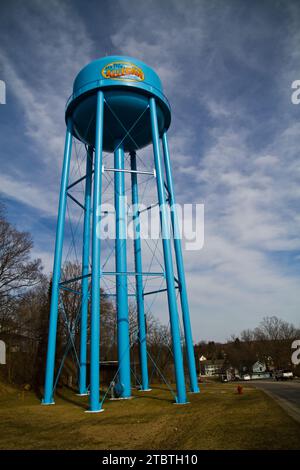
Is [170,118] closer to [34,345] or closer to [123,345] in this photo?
[123,345]

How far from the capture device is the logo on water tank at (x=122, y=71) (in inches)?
547

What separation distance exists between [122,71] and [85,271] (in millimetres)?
8701

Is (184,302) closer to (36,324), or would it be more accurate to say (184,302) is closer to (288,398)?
(288,398)

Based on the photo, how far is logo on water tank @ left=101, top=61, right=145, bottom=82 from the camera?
45.5 ft

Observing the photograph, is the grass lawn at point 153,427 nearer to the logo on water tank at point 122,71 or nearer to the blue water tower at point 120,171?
the blue water tower at point 120,171

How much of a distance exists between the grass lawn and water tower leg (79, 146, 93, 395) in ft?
10.3

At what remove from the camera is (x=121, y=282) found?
14391 millimetres

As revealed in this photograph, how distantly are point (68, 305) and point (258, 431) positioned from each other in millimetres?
22676

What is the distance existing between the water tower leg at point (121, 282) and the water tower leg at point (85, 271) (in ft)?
4.91

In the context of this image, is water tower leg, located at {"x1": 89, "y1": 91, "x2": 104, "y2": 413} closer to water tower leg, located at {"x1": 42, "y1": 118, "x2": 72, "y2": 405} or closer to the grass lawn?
the grass lawn

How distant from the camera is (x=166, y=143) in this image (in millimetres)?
15773

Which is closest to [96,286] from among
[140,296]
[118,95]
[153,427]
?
[153,427]

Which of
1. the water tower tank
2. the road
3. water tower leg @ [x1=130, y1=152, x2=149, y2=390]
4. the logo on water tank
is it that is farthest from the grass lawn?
the logo on water tank

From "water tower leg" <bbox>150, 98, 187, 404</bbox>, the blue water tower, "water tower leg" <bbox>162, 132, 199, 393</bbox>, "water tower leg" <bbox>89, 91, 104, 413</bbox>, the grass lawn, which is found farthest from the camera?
"water tower leg" <bbox>162, 132, 199, 393</bbox>
